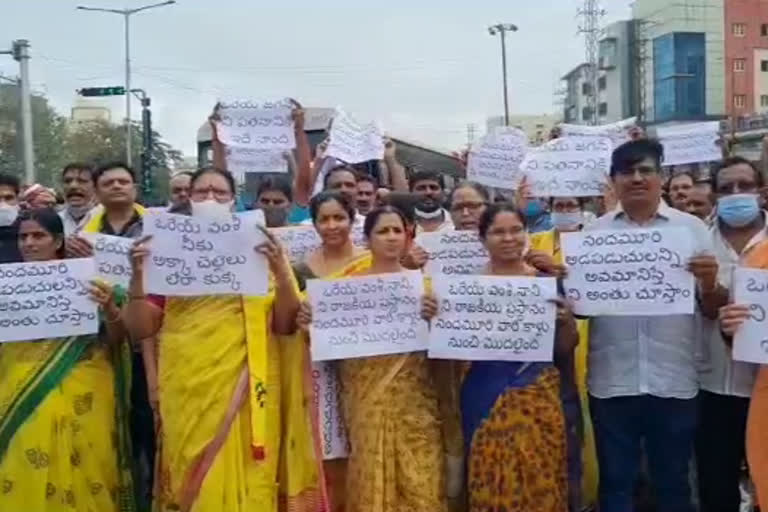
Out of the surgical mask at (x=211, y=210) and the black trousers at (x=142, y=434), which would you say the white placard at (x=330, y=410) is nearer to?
the surgical mask at (x=211, y=210)

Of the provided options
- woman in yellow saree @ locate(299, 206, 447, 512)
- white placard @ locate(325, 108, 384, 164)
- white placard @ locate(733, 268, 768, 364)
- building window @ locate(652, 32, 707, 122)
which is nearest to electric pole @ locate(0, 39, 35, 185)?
white placard @ locate(325, 108, 384, 164)

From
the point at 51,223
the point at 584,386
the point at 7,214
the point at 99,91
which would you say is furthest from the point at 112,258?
the point at 99,91

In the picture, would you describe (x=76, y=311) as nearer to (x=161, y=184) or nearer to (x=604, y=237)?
(x=604, y=237)

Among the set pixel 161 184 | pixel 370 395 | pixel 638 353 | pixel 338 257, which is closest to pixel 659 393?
pixel 638 353

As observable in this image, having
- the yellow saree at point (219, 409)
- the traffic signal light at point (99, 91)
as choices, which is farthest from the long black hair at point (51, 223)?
the traffic signal light at point (99, 91)

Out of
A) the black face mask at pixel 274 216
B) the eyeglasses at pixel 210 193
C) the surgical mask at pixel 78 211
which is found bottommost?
the black face mask at pixel 274 216

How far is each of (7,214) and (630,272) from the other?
3.35 metres

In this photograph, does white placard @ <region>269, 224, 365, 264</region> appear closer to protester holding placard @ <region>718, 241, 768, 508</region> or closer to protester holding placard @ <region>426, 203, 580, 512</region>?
protester holding placard @ <region>426, 203, 580, 512</region>

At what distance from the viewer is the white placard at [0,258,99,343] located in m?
4.60

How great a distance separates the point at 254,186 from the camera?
7.84 metres

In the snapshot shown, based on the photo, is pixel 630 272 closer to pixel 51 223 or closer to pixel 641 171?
pixel 641 171

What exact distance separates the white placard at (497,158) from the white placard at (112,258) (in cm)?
350

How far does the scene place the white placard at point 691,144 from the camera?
8266 mm

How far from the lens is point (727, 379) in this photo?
15.8ft
